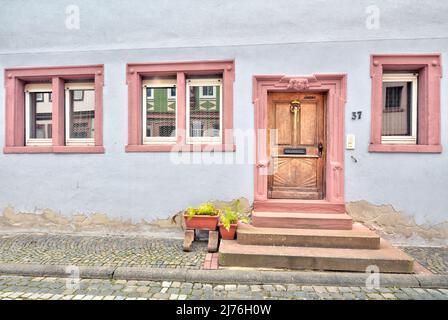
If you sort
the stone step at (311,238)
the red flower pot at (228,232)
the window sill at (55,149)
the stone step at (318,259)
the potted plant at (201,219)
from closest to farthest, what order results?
the stone step at (318,259)
the stone step at (311,238)
the red flower pot at (228,232)
the potted plant at (201,219)
the window sill at (55,149)

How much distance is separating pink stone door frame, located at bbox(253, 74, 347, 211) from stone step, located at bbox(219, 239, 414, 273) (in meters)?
1.09

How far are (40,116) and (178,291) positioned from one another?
5.07 meters

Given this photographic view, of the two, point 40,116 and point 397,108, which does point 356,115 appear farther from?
point 40,116

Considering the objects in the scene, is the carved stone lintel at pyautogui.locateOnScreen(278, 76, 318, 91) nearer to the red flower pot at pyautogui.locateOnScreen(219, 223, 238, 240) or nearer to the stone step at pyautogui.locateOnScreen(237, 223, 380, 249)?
the stone step at pyautogui.locateOnScreen(237, 223, 380, 249)

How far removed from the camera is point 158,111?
5402mm

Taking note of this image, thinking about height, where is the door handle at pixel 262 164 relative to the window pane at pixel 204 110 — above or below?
below

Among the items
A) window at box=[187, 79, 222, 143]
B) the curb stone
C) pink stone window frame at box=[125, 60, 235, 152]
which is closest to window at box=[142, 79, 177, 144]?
pink stone window frame at box=[125, 60, 235, 152]

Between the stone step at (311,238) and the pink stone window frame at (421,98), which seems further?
the pink stone window frame at (421,98)

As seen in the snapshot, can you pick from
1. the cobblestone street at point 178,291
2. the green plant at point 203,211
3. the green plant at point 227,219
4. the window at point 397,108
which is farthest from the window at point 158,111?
the window at point 397,108

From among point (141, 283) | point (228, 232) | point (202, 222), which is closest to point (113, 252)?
point (141, 283)

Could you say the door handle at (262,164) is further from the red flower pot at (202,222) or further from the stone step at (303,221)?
the red flower pot at (202,222)

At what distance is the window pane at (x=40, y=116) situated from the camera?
5.66 metres

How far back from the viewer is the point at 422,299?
314 centimetres

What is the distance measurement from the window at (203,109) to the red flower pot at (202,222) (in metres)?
1.67
